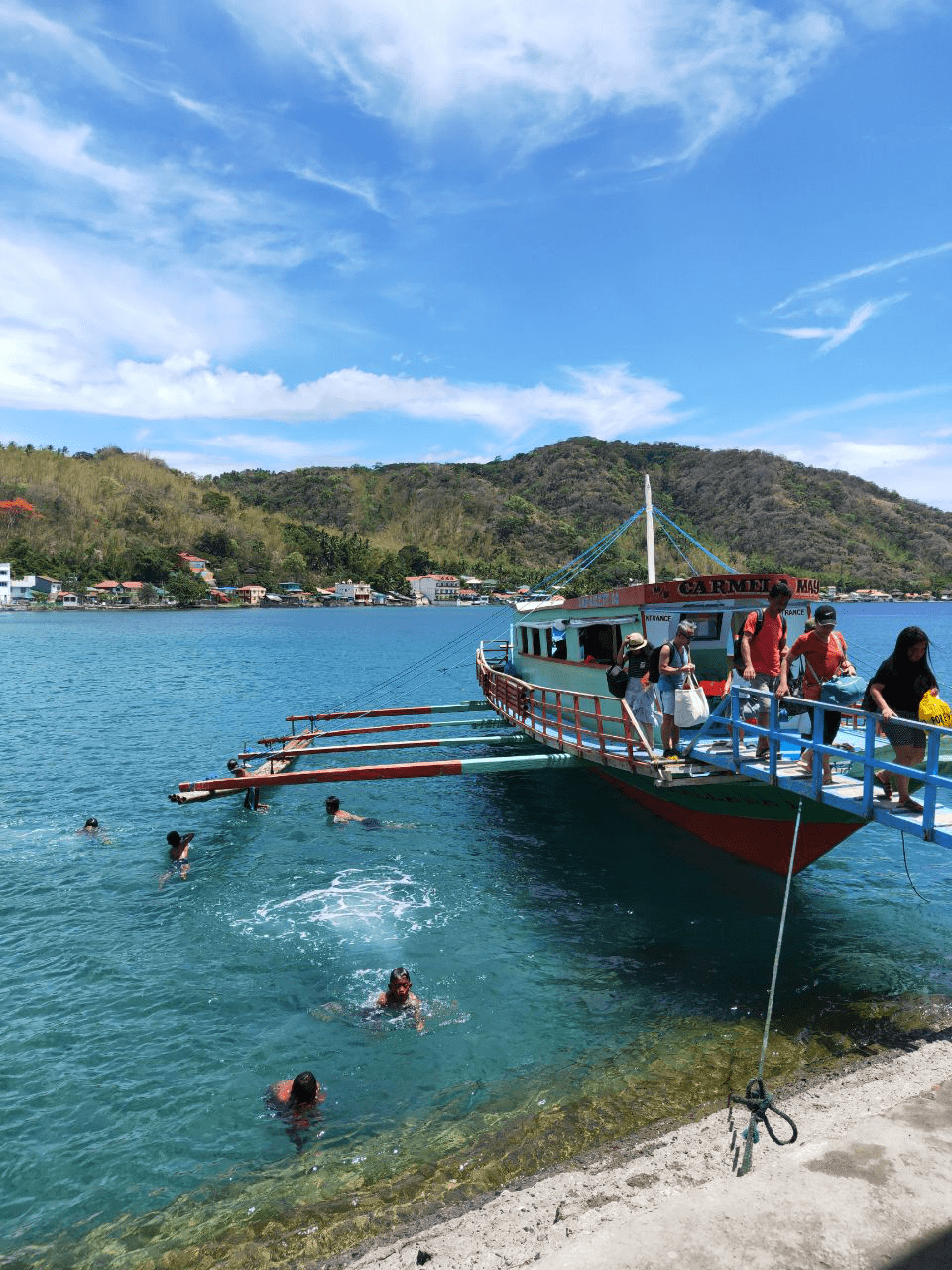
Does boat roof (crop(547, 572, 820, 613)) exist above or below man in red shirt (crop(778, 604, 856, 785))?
above

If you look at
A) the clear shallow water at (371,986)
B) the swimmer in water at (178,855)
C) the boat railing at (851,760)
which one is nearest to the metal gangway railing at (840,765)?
the boat railing at (851,760)

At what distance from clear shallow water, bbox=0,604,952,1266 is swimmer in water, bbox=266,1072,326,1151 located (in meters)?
0.19

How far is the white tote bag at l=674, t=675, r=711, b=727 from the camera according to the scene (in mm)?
11391

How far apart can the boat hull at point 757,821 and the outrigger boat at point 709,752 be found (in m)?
0.03

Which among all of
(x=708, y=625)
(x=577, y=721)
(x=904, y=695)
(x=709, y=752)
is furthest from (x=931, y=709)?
(x=577, y=721)

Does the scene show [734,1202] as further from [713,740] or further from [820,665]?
[713,740]

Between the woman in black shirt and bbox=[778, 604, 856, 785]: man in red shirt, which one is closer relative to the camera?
the woman in black shirt

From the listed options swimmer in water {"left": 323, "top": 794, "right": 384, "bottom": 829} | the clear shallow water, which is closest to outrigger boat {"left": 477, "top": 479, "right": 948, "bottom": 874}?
the clear shallow water

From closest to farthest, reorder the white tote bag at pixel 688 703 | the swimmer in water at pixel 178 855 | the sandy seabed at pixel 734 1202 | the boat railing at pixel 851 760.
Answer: the sandy seabed at pixel 734 1202 < the boat railing at pixel 851 760 < the white tote bag at pixel 688 703 < the swimmer in water at pixel 178 855

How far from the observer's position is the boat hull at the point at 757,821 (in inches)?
480

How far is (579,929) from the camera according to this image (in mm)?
13109

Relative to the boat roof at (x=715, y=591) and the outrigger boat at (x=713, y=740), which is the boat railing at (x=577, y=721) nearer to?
the outrigger boat at (x=713, y=740)

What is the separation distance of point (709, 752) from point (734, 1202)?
6.63m

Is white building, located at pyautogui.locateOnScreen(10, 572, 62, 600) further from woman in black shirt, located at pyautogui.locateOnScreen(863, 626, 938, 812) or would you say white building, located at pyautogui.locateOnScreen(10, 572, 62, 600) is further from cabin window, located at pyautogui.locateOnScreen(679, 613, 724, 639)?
woman in black shirt, located at pyautogui.locateOnScreen(863, 626, 938, 812)
